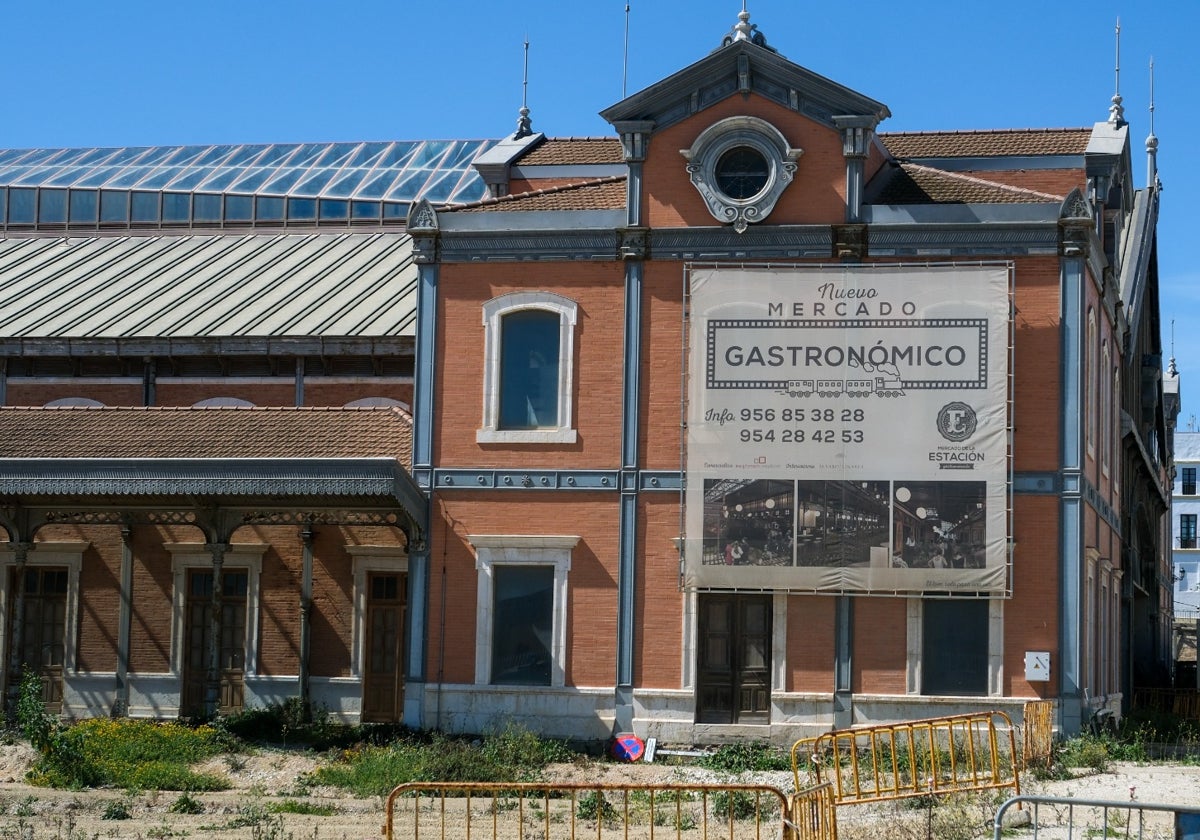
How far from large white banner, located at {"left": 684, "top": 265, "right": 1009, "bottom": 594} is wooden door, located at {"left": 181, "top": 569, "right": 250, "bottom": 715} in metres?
9.71

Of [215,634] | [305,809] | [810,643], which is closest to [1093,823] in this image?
[810,643]

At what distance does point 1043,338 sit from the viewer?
26.3m

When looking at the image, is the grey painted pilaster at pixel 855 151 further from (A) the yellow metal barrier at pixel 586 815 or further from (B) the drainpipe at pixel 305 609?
(B) the drainpipe at pixel 305 609

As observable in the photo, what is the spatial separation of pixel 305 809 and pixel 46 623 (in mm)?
13681

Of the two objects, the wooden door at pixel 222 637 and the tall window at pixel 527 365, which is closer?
the tall window at pixel 527 365

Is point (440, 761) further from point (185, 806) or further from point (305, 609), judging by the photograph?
point (305, 609)

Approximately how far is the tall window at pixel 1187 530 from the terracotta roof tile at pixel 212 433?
3505 inches

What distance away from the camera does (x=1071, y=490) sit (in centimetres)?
2605

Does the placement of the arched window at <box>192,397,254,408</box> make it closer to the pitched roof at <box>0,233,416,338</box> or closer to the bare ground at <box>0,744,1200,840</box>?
the pitched roof at <box>0,233,416,338</box>

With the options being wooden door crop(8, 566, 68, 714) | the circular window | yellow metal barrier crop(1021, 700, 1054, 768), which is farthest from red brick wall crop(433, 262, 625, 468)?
wooden door crop(8, 566, 68, 714)

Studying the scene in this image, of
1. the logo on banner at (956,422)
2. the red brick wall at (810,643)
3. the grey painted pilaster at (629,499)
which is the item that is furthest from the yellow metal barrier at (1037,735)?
the grey painted pilaster at (629,499)

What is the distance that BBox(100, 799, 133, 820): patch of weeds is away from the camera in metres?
19.9

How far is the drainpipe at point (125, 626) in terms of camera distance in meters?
31.0

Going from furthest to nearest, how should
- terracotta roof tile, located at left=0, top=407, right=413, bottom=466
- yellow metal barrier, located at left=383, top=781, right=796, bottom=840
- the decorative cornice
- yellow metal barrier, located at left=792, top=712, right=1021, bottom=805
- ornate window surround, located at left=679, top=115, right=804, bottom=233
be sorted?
terracotta roof tile, located at left=0, top=407, right=413, bottom=466
the decorative cornice
ornate window surround, located at left=679, top=115, right=804, bottom=233
yellow metal barrier, located at left=792, top=712, right=1021, bottom=805
yellow metal barrier, located at left=383, top=781, right=796, bottom=840
